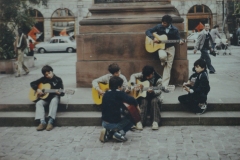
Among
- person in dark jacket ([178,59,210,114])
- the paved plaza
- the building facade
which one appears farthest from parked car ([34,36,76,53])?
person in dark jacket ([178,59,210,114])

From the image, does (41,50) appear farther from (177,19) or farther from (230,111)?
(230,111)

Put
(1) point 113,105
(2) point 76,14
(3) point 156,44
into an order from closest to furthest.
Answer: (1) point 113,105 → (3) point 156,44 → (2) point 76,14

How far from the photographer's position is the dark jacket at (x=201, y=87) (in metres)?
7.05

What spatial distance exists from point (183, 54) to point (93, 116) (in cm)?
297

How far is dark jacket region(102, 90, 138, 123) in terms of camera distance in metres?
6.11

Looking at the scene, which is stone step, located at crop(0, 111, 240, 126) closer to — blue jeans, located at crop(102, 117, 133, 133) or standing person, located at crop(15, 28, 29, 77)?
blue jeans, located at crop(102, 117, 133, 133)

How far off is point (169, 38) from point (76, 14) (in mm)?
29349

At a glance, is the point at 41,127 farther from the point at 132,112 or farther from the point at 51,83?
the point at 132,112

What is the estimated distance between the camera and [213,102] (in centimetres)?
746

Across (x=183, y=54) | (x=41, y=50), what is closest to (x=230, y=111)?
(x=183, y=54)

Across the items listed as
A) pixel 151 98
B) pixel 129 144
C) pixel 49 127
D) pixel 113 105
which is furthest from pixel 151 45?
pixel 129 144

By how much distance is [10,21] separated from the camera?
1681 centimetres

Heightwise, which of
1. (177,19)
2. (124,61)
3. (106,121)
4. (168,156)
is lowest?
(168,156)

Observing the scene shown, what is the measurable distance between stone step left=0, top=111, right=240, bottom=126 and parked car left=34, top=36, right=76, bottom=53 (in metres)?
23.0
